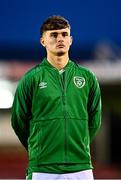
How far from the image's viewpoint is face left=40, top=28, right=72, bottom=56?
14.0 ft

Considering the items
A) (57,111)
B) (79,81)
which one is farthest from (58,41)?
(57,111)

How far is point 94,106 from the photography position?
449 cm

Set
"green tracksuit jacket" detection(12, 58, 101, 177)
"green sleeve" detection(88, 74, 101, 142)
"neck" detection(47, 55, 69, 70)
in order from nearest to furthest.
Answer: "green tracksuit jacket" detection(12, 58, 101, 177)
"neck" detection(47, 55, 69, 70)
"green sleeve" detection(88, 74, 101, 142)

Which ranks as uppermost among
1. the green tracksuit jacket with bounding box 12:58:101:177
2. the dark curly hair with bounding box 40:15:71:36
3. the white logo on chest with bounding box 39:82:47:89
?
the dark curly hair with bounding box 40:15:71:36

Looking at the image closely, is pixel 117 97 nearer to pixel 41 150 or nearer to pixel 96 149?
pixel 96 149

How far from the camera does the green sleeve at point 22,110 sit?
4324mm

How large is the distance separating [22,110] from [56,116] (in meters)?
0.26

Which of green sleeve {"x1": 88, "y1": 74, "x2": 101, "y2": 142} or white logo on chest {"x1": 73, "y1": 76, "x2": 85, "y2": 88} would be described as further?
green sleeve {"x1": 88, "y1": 74, "x2": 101, "y2": 142}

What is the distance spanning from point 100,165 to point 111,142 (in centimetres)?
64

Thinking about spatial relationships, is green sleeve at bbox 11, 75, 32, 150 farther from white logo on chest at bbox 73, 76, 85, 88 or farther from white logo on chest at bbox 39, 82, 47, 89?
white logo on chest at bbox 73, 76, 85, 88

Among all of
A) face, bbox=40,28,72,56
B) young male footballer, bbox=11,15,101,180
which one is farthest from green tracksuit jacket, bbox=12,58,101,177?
face, bbox=40,28,72,56

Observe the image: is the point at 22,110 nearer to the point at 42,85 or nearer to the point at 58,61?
the point at 42,85

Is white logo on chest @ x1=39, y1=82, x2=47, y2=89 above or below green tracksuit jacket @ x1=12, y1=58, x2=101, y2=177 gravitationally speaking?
above

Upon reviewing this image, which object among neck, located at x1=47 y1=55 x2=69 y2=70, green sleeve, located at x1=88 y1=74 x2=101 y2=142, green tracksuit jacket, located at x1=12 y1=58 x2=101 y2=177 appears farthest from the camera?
green sleeve, located at x1=88 y1=74 x2=101 y2=142
